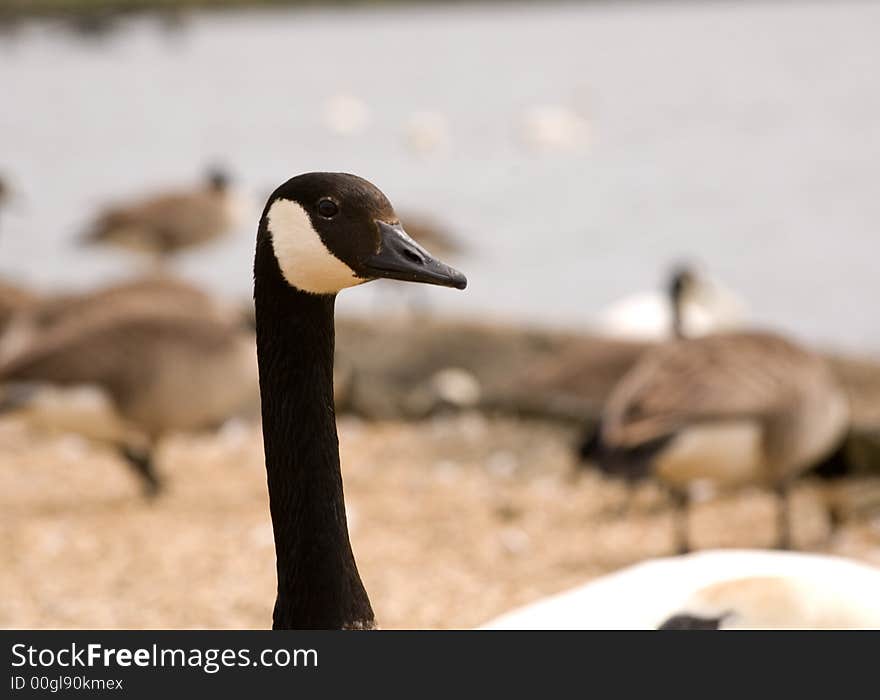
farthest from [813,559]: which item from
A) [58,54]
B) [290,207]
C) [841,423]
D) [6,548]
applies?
[58,54]

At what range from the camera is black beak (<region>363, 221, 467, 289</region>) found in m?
2.35

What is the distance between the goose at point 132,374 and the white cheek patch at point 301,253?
3110mm

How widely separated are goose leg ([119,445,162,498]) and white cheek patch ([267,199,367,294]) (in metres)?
3.32

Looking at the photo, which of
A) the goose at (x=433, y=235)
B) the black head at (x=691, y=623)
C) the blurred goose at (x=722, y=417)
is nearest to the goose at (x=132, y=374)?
the blurred goose at (x=722, y=417)

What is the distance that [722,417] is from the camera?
4496 millimetres

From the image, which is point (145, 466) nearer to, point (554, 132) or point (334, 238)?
point (334, 238)

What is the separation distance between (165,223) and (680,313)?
13.6ft

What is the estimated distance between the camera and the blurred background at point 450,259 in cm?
493

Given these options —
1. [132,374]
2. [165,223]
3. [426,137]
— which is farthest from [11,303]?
[426,137]

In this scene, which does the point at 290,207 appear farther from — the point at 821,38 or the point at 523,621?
the point at 821,38

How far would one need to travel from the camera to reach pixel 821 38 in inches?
1147

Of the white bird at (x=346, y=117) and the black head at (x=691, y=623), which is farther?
the white bird at (x=346, y=117)

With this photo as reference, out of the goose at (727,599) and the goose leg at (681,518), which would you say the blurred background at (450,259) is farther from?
the goose at (727,599)

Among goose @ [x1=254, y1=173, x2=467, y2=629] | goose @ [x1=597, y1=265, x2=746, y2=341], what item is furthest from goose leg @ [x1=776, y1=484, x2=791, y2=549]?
goose @ [x1=254, y1=173, x2=467, y2=629]
